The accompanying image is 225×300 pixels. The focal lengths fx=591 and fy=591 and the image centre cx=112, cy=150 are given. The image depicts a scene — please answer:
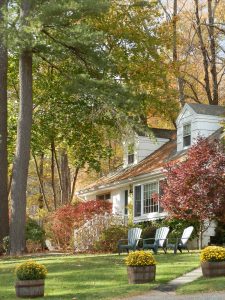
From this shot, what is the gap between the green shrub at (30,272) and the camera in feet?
39.0

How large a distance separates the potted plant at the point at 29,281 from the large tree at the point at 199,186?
32.3 ft

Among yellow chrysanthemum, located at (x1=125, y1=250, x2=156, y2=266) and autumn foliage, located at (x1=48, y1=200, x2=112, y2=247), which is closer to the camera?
yellow chrysanthemum, located at (x1=125, y1=250, x2=156, y2=266)

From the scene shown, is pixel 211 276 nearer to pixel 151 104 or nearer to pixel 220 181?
pixel 220 181

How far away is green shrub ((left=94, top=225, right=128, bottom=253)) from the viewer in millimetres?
22391

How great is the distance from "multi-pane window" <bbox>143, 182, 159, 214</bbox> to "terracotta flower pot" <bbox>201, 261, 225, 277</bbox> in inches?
575

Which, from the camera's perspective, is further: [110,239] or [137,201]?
[137,201]

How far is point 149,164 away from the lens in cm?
2969

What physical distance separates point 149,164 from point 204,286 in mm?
18085

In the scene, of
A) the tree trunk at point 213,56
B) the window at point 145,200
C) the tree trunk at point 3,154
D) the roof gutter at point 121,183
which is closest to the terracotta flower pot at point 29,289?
the tree trunk at point 3,154

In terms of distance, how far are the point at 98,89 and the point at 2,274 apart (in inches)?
397

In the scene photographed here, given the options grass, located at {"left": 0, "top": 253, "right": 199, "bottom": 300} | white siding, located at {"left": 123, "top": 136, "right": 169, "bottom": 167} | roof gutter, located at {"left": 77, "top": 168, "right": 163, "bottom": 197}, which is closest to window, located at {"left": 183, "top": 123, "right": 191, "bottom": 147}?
roof gutter, located at {"left": 77, "top": 168, "right": 163, "bottom": 197}

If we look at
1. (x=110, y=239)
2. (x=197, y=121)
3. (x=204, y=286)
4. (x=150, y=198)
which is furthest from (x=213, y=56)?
(x=204, y=286)

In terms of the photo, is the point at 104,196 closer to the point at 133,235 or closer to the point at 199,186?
the point at 133,235

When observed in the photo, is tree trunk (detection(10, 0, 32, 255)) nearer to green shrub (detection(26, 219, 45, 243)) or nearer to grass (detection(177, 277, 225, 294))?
green shrub (detection(26, 219, 45, 243))
